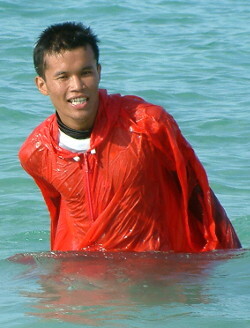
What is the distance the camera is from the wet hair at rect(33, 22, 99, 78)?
5.04 metres

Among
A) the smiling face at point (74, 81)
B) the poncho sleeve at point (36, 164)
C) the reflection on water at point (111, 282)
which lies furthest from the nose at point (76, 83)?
the reflection on water at point (111, 282)

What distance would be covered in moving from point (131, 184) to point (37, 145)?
514 millimetres

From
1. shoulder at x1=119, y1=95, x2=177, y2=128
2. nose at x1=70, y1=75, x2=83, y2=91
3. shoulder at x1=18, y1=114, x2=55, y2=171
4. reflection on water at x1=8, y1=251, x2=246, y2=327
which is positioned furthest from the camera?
shoulder at x1=18, y1=114, x2=55, y2=171

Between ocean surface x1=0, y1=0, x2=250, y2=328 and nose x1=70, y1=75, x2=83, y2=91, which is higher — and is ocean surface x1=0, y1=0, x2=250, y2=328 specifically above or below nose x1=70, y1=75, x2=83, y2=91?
below

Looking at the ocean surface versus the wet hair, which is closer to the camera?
the ocean surface

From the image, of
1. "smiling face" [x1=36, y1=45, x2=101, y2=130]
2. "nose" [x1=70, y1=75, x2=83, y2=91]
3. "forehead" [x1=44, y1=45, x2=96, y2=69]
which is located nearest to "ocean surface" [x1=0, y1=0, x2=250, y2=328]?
"smiling face" [x1=36, y1=45, x2=101, y2=130]

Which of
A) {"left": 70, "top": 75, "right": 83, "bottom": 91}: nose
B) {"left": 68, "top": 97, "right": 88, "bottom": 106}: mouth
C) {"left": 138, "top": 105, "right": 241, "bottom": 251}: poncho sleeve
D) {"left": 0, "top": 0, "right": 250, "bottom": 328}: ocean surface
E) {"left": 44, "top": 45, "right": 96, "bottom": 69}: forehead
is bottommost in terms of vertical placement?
{"left": 0, "top": 0, "right": 250, "bottom": 328}: ocean surface

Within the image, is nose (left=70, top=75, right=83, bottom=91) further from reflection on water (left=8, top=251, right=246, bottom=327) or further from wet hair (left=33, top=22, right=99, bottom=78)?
reflection on water (left=8, top=251, right=246, bottom=327)

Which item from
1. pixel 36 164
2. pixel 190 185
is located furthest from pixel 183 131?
pixel 36 164

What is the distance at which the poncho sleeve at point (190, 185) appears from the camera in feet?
16.8

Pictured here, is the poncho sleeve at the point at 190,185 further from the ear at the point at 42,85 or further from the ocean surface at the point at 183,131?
the ear at the point at 42,85

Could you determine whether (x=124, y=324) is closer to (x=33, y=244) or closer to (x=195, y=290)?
(x=195, y=290)

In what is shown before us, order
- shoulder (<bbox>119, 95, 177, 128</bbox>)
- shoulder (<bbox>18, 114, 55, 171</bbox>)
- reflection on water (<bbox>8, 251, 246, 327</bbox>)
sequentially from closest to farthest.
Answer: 1. reflection on water (<bbox>8, 251, 246, 327</bbox>)
2. shoulder (<bbox>119, 95, 177, 128</bbox>)
3. shoulder (<bbox>18, 114, 55, 171</bbox>)

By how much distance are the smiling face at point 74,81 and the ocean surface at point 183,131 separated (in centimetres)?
78
